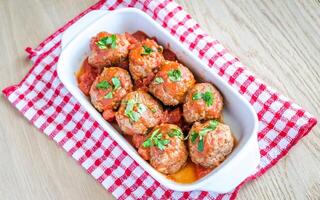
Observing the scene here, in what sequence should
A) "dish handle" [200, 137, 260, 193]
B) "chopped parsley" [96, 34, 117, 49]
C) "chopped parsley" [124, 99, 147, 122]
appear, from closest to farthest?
"dish handle" [200, 137, 260, 193] < "chopped parsley" [124, 99, 147, 122] < "chopped parsley" [96, 34, 117, 49]

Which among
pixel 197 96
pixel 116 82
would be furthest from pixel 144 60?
pixel 197 96

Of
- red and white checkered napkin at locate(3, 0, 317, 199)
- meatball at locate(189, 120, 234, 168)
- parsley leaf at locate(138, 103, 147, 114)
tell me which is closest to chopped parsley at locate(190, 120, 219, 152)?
meatball at locate(189, 120, 234, 168)

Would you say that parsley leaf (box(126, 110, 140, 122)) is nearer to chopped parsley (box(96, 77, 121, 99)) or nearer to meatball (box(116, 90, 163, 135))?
meatball (box(116, 90, 163, 135))

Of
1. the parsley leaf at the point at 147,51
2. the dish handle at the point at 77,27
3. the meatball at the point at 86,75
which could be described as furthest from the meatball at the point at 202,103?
the dish handle at the point at 77,27

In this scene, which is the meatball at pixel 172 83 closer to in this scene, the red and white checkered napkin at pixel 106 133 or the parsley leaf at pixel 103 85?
the parsley leaf at pixel 103 85

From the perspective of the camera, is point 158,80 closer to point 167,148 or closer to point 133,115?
point 133,115

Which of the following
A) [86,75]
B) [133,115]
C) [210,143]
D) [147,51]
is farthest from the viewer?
[86,75]

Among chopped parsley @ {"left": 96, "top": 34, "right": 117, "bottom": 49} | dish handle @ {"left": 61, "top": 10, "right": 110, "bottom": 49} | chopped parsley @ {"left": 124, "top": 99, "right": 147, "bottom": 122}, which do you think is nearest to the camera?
chopped parsley @ {"left": 124, "top": 99, "right": 147, "bottom": 122}
